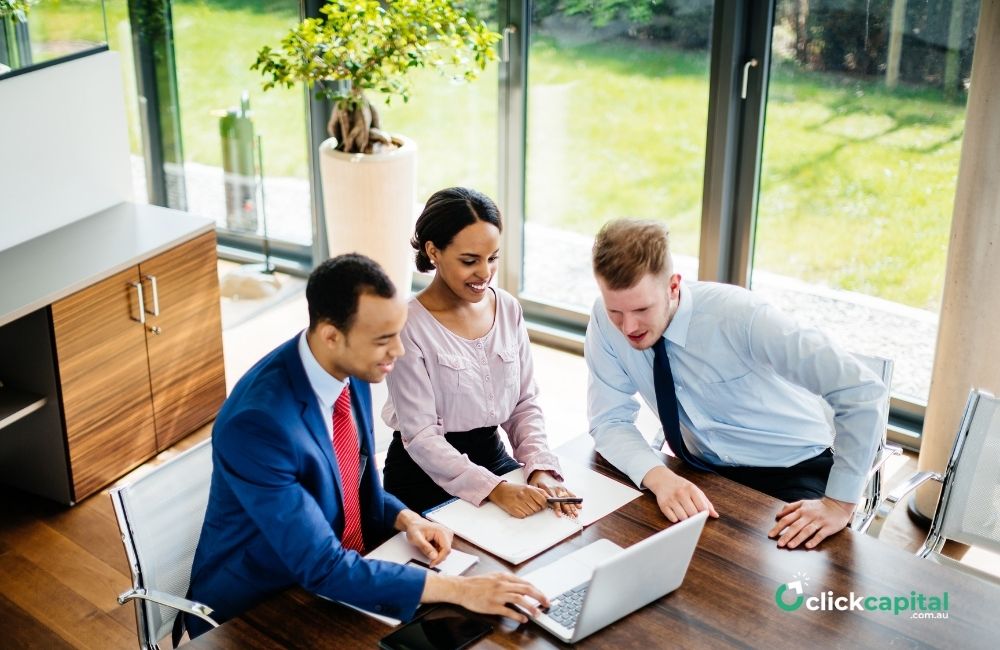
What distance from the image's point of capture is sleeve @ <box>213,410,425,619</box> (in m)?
2.18

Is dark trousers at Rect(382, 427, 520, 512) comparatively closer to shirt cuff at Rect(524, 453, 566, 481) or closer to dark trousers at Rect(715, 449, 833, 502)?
shirt cuff at Rect(524, 453, 566, 481)

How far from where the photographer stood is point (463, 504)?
8.56 ft

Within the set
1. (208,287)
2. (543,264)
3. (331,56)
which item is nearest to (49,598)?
(208,287)

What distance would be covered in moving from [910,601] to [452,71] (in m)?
3.85

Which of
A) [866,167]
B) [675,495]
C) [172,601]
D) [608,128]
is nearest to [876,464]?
[675,495]

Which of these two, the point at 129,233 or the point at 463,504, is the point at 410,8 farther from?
the point at 463,504

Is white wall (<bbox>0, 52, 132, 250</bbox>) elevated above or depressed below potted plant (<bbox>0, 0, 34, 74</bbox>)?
below

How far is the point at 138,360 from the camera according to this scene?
13.9 feet

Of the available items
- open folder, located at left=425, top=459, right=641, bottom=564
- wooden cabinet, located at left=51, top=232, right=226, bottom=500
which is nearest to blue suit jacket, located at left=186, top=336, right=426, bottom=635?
open folder, located at left=425, top=459, right=641, bottom=564

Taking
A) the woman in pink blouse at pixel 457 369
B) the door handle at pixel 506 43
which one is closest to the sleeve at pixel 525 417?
the woman in pink blouse at pixel 457 369

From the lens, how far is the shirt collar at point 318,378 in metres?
2.31

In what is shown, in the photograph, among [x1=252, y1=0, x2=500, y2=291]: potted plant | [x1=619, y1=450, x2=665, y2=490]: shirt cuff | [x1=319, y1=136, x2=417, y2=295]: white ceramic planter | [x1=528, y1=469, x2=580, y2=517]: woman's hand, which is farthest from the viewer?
[x1=319, y1=136, x2=417, y2=295]: white ceramic planter

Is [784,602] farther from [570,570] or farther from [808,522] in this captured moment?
[570,570]

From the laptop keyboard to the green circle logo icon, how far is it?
15.0 inches
